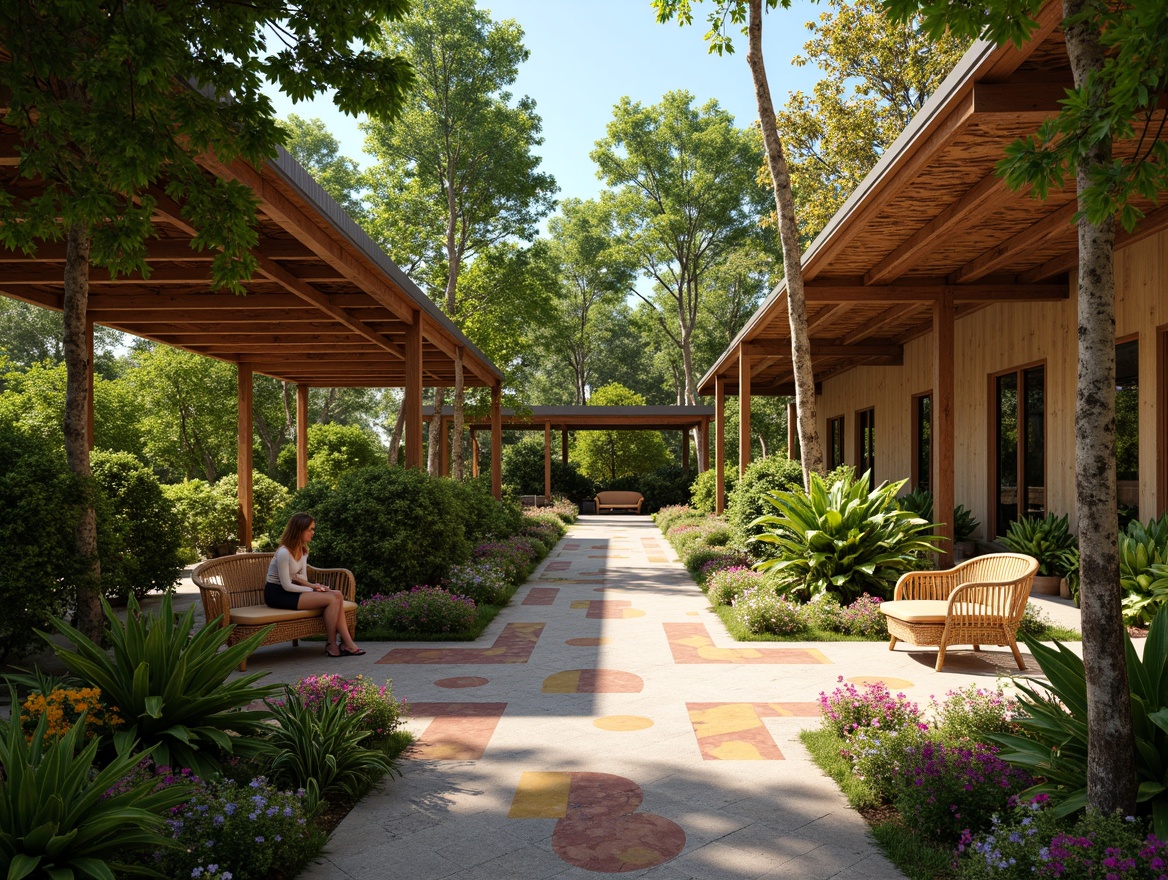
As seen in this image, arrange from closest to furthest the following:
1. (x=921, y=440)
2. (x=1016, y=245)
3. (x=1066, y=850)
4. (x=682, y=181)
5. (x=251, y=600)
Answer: (x=1066, y=850) → (x=251, y=600) → (x=1016, y=245) → (x=921, y=440) → (x=682, y=181)

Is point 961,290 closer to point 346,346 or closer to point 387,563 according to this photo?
point 387,563

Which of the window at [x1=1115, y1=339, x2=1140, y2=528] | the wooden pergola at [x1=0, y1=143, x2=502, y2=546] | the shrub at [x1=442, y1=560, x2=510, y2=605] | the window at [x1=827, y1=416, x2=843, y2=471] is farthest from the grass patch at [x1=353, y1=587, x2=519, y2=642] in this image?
the window at [x1=827, y1=416, x2=843, y2=471]

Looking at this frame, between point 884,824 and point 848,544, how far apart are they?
5019 mm

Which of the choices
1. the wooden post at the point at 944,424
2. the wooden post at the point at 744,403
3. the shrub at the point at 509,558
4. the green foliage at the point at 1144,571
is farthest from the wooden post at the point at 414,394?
the green foliage at the point at 1144,571

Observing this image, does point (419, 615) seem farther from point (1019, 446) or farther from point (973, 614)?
point (1019, 446)

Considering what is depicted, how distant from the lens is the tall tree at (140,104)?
456cm

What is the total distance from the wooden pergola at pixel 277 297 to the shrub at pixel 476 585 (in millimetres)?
1967

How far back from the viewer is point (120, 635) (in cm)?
400

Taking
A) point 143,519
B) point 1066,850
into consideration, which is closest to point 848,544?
point 1066,850

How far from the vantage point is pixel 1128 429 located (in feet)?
31.8

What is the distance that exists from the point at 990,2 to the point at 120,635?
4541 mm

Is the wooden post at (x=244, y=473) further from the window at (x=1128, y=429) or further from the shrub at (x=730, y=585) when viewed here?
the window at (x=1128, y=429)

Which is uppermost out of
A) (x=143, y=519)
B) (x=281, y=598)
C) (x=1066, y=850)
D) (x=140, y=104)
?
(x=140, y=104)

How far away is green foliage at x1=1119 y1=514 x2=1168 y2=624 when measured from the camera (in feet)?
23.5
